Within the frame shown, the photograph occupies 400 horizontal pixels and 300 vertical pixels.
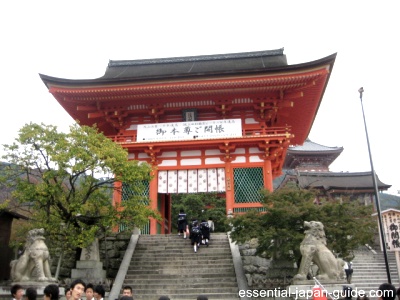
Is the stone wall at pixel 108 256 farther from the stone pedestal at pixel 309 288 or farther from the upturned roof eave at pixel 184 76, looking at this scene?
the upturned roof eave at pixel 184 76

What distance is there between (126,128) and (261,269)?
10.2 metres

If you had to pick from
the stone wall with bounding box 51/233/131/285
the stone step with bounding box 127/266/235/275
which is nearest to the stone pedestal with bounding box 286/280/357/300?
the stone step with bounding box 127/266/235/275

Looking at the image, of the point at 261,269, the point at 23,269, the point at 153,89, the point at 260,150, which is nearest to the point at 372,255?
the point at 260,150

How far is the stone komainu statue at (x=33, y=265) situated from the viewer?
9.73m

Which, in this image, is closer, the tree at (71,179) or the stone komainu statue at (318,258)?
the stone komainu statue at (318,258)

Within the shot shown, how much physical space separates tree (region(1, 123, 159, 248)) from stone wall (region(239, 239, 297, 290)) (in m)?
3.90

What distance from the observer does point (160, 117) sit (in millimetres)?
19062

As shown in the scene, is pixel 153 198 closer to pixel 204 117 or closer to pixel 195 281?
pixel 204 117

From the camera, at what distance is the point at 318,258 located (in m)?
9.18

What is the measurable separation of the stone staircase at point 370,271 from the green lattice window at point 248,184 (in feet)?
17.3

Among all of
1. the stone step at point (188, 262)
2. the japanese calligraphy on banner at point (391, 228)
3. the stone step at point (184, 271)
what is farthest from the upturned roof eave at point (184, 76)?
the stone step at point (184, 271)

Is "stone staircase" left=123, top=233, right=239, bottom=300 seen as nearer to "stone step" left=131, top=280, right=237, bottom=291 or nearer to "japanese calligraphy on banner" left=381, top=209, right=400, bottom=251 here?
"stone step" left=131, top=280, right=237, bottom=291

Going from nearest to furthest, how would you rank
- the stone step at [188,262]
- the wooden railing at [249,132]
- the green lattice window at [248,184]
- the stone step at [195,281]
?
the stone step at [195,281] < the stone step at [188,262] < the green lattice window at [248,184] < the wooden railing at [249,132]

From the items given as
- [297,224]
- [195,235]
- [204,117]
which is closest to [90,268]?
[195,235]
